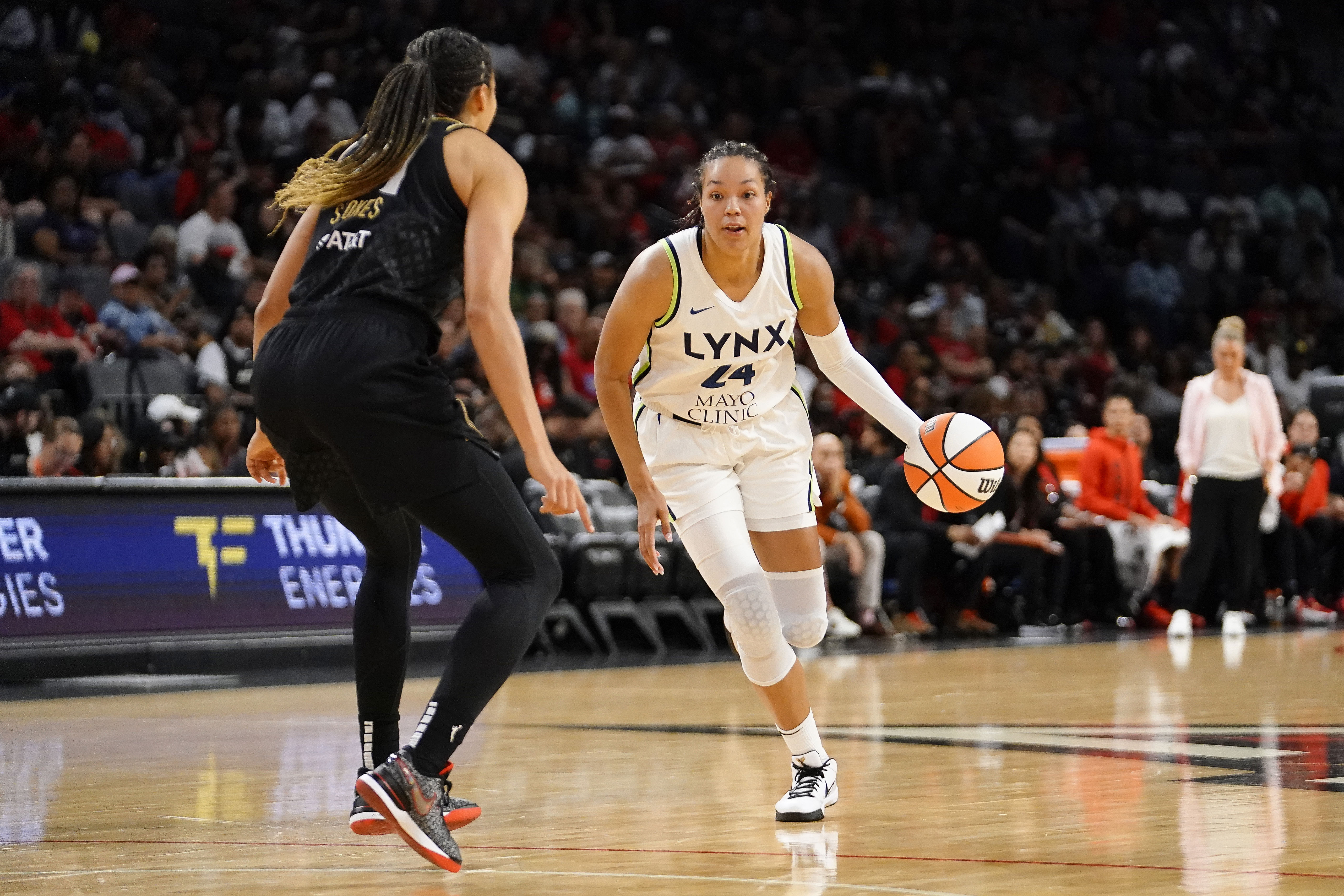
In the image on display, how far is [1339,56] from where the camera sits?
24.2m

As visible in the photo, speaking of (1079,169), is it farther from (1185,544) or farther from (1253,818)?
(1253,818)

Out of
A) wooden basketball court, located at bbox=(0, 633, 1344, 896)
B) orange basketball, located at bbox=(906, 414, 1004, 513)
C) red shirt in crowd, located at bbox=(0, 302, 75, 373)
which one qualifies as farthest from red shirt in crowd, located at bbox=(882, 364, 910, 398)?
orange basketball, located at bbox=(906, 414, 1004, 513)

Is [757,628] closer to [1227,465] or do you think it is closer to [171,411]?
[171,411]

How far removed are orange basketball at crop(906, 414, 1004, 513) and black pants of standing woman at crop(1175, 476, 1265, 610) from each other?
783 centimetres

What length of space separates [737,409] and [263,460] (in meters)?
1.34

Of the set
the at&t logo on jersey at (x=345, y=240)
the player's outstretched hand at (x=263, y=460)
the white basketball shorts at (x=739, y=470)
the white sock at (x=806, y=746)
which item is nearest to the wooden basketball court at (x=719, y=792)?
the white sock at (x=806, y=746)

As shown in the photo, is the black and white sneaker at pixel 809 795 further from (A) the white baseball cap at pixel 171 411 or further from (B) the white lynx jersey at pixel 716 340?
→ (A) the white baseball cap at pixel 171 411

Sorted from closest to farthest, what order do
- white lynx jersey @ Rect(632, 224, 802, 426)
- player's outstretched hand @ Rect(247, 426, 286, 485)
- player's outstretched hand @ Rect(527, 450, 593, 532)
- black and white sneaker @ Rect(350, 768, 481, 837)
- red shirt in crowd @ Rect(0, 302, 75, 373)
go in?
player's outstretched hand @ Rect(527, 450, 593, 532) → black and white sneaker @ Rect(350, 768, 481, 837) → player's outstretched hand @ Rect(247, 426, 286, 485) → white lynx jersey @ Rect(632, 224, 802, 426) → red shirt in crowd @ Rect(0, 302, 75, 373)

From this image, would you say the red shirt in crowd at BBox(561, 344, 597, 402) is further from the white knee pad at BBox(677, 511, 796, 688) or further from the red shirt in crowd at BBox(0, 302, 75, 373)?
the white knee pad at BBox(677, 511, 796, 688)

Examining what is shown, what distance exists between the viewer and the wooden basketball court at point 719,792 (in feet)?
12.8

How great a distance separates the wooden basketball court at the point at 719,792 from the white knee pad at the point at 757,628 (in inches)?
A: 15.4

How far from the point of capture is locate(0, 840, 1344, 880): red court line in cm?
377

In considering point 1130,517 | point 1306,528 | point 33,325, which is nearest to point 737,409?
point 33,325

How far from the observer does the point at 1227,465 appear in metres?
12.7
